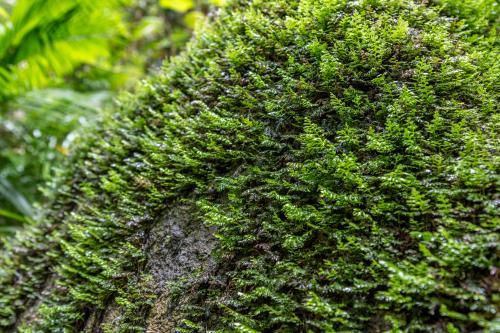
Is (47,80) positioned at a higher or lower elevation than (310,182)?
higher

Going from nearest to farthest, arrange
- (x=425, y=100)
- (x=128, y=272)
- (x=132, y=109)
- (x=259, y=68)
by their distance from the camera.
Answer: (x=425, y=100)
(x=128, y=272)
(x=259, y=68)
(x=132, y=109)

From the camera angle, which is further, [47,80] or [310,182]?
[47,80]

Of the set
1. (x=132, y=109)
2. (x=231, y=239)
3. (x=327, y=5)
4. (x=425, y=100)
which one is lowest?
(x=231, y=239)

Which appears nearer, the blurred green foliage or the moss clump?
the moss clump

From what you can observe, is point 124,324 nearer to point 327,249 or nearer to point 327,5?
point 327,249

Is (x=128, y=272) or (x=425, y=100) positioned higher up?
(x=425, y=100)

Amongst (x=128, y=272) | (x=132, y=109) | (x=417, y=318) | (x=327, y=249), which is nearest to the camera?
(x=417, y=318)

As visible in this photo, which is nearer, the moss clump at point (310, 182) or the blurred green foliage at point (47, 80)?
the moss clump at point (310, 182)

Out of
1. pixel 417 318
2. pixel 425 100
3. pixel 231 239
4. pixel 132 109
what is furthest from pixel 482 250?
pixel 132 109
